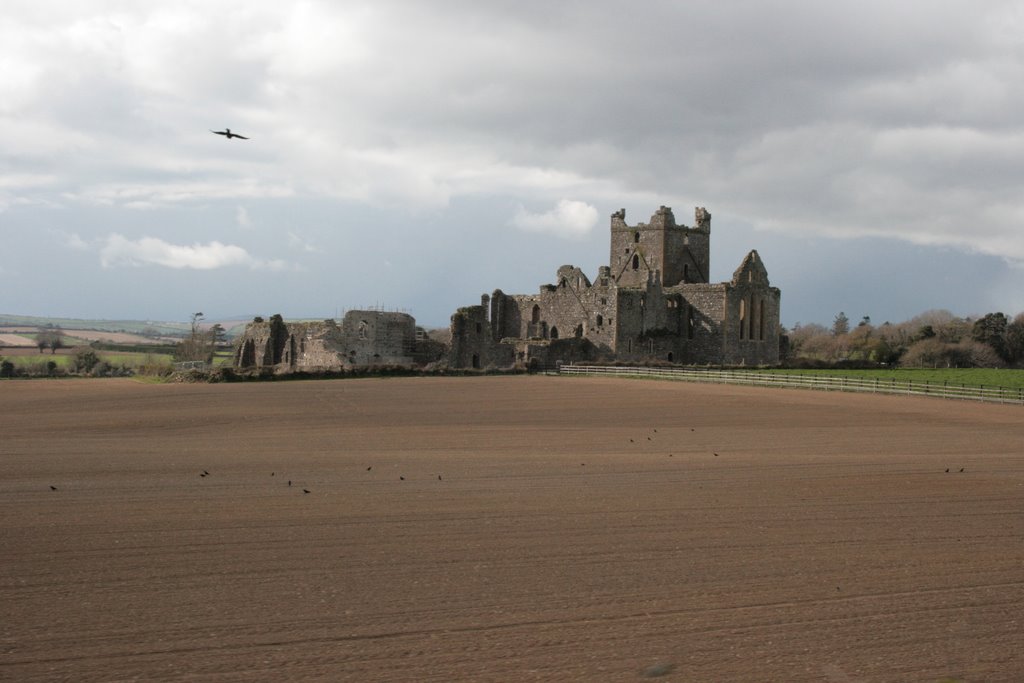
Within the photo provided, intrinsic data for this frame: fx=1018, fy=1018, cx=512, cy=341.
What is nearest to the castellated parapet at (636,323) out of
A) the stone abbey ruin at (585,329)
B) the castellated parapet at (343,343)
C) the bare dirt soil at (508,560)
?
the stone abbey ruin at (585,329)

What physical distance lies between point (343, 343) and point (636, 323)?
1606 cm

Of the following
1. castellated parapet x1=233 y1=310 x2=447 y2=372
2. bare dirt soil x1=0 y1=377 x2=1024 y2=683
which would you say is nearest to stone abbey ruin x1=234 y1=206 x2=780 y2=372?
castellated parapet x1=233 y1=310 x2=447 y2=372

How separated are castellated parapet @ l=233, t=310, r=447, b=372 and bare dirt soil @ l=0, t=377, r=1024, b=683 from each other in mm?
30402

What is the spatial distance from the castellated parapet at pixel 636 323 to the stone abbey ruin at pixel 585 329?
6 cm

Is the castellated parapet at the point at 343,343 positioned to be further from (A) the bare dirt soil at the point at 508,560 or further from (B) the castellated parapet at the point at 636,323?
(A) the bare dirt soil at the point at 508,560

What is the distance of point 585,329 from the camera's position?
57062 millimetres

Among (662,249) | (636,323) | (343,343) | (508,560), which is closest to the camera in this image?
(508,560)

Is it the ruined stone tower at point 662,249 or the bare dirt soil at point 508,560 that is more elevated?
the ruined stone tower at point 662,249

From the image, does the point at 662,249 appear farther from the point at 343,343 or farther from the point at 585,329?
the point at 343,343

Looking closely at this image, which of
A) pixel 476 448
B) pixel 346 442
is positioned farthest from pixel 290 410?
pixel 476 448

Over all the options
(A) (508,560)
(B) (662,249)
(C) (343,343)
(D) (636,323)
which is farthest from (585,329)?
(A) (508,560)

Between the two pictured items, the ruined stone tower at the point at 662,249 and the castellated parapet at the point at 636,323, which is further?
the ruined stone tower at the point at 662,249

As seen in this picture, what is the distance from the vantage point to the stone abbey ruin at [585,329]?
172ft

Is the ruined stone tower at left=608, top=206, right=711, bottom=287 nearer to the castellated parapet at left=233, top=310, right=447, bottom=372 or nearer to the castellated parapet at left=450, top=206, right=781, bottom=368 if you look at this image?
the castellated parapet at left=450, top=206, right=781, bottom=368
